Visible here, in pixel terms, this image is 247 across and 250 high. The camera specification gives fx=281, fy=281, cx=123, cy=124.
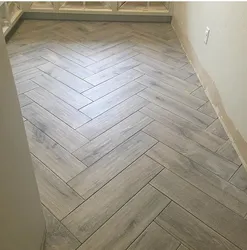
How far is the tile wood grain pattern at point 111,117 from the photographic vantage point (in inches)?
67.7

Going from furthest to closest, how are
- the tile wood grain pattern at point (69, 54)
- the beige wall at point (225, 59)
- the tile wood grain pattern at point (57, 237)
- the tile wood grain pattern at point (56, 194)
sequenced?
the tile wood grain pattern at point (69, 54) < the beige wall at point (225, 59) < the tile wood grain pattern at point (56, 194) < the tile wood grain pattern at point (57, 237)

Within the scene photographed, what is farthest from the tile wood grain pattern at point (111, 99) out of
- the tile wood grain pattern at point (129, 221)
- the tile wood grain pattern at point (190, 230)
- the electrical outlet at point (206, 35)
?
the tile wood grain pattern at point (190, 230)

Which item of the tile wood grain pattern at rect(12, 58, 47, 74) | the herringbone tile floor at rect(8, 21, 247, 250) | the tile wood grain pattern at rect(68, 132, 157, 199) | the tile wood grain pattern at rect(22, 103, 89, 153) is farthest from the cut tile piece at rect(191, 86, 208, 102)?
the tile wood grain pattern at rect(12, 58, 47, 74)

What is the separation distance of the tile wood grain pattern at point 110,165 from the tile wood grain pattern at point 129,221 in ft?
0.60

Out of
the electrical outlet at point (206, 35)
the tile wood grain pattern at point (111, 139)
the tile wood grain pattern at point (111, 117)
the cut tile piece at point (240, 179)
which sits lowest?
the cut tile piece at point (240, 179)

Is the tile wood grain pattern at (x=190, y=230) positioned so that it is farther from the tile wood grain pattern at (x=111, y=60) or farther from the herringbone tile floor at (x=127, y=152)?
the tile wood grain pattern at (x=111, y=60)

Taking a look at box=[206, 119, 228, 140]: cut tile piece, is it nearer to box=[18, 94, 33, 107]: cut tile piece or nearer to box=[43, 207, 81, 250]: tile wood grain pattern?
box=[43, 207, 81, 250]: tile wood grain pattern

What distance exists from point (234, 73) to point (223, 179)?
0.62 m

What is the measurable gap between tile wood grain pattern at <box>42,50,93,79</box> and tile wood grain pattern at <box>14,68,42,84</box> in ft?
0.66

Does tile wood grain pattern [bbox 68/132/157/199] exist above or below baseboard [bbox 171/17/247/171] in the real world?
below

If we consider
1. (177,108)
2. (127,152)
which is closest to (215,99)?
(177,108)

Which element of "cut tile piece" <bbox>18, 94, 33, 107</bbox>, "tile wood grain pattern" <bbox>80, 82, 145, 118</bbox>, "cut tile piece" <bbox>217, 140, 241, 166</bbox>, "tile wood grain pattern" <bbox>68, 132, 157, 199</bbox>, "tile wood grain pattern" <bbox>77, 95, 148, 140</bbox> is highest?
"cut tile piece" <bbox>18, 94, 33, 107</bbox>

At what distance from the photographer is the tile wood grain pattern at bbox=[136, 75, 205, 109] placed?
78.1 inches

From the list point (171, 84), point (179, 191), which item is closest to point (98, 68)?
point (171, 84)
